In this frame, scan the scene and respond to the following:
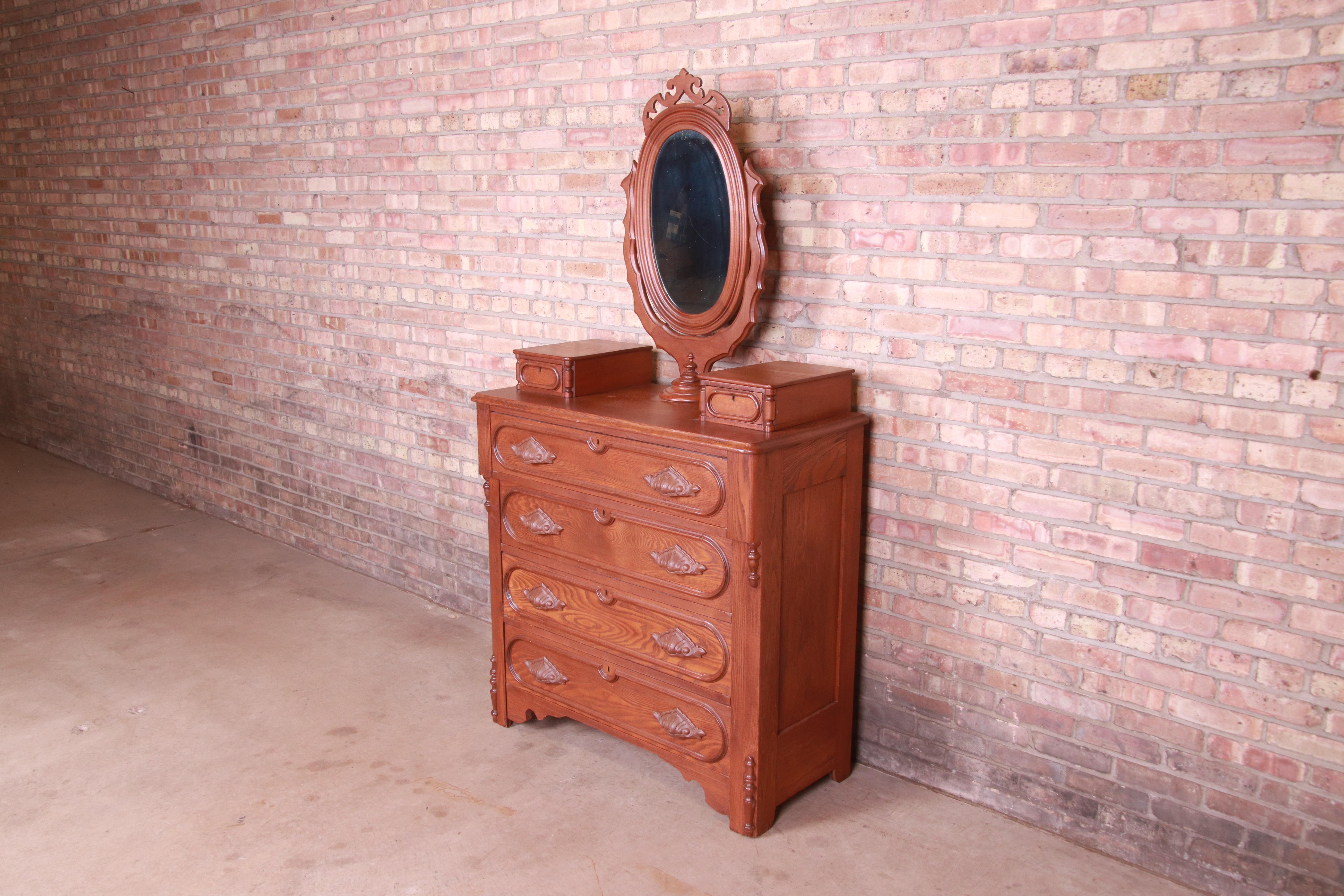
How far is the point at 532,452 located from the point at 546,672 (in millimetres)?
738

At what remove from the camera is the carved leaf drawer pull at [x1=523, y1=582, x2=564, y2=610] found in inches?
131

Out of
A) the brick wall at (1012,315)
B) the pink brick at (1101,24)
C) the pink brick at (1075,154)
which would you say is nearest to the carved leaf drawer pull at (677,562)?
the brick wall at (1012,315)

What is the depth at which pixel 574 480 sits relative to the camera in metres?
3.15

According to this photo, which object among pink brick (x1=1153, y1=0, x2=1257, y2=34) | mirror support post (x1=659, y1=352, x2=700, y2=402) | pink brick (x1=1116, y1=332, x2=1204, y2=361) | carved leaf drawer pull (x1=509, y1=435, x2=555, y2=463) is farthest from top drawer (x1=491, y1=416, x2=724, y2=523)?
pink brick (x1=1153, y1=0, x2=1257, y2=34)

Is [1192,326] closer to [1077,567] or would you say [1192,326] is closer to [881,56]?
[1077,567]

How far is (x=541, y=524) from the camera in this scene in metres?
3.30

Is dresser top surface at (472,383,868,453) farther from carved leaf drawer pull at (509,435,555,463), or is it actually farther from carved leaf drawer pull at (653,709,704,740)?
carved leaf drawer pull at (653,709,704,740)

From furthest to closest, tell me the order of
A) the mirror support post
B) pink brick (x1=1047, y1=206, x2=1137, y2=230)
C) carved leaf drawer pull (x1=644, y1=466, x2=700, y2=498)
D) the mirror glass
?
the mirror support post → the mirror glass → carved leaf drawer pull (x1=644, y1=466, x2=700, y2=498) → pink brick (x1=1047, y1=206, x2=1137, y2=230)

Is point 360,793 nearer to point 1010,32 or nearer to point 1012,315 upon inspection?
point 1012,315

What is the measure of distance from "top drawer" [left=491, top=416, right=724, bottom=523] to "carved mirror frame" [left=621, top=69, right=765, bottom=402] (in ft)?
1.06

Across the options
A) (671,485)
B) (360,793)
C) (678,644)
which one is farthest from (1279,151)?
(360,793)

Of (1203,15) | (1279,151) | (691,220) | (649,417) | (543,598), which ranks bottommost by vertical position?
(543,598)

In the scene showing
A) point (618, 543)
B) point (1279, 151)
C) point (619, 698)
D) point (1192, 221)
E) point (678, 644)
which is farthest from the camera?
point (619, 698)

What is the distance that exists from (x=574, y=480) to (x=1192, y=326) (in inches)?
67.8
